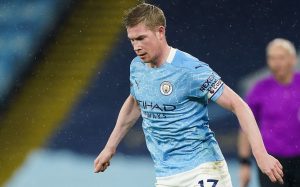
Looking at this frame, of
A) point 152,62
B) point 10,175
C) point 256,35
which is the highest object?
point 152,62

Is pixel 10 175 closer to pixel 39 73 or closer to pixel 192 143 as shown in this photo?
pixel 39 73

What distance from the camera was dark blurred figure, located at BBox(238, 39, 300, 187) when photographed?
630 centimetres

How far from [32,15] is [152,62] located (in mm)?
3442

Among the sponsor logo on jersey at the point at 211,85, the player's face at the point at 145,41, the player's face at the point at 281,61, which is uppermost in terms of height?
the player's face at the point at 145,41

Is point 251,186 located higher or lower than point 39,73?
lower

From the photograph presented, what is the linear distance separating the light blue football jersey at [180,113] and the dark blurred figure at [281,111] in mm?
1601

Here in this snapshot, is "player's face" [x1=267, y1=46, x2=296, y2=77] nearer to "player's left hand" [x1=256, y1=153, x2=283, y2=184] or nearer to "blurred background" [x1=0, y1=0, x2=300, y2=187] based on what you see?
"blurred background" [x1=0, y1=0, x2=300, y2=187]

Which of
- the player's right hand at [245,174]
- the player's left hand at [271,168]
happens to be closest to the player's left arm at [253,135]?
the player's left hand at [271,168]

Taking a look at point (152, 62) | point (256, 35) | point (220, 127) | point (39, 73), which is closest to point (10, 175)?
point (39, 73)

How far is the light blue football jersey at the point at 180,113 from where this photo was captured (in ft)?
15.4

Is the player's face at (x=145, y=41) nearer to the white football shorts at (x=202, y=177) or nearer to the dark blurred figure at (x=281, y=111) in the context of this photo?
the white football shorts at (x=202, y=177)

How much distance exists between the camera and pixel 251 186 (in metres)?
7.57

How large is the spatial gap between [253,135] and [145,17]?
0.82 m

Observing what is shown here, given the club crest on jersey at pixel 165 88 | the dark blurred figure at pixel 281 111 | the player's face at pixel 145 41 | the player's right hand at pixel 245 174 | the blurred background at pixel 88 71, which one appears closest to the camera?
the player's face at pixel 145 41
